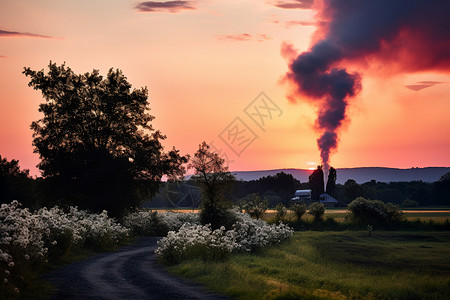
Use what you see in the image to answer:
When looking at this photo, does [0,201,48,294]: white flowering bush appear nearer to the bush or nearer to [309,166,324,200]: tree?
the bush

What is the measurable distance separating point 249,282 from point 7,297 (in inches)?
342

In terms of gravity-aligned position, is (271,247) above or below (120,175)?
Answer: below

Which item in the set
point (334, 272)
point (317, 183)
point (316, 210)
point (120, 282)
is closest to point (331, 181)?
point (317, 183)

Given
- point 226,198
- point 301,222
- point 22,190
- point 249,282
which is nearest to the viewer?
point 249,282

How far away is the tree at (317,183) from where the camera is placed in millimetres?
134000

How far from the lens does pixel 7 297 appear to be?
1616 centimetres

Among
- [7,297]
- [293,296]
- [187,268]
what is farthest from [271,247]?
[7,297]

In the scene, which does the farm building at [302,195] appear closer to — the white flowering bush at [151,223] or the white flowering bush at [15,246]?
the white flowering bush at [151,223]

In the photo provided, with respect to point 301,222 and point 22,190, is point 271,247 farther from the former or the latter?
point 22,190

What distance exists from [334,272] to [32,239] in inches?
611

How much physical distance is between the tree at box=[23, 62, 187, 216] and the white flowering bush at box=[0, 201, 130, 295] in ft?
37.0

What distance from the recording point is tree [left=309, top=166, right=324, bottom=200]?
134 m

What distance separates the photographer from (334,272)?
27.5 meters

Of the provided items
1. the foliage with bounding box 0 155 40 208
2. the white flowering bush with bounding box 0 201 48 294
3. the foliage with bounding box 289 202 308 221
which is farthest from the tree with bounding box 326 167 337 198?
the white flowering bush with bounding box 0 201 48 294
